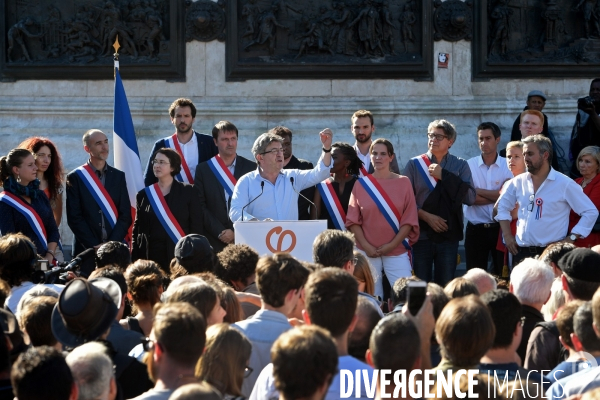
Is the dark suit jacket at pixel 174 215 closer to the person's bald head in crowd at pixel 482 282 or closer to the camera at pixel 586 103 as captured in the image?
the person's bald head in crowd at pixel 482 282

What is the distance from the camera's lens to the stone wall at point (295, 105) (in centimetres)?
1202

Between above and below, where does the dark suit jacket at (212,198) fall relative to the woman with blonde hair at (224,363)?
above

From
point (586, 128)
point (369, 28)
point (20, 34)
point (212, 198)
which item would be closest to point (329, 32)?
point (369, 28)

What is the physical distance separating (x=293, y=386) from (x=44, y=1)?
10.0 metres

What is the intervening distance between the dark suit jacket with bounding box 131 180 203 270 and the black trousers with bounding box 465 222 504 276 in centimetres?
270

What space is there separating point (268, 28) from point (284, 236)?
4755 mm

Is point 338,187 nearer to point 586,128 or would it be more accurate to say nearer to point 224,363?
point 586,128

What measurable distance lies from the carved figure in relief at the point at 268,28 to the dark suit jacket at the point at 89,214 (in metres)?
3.28

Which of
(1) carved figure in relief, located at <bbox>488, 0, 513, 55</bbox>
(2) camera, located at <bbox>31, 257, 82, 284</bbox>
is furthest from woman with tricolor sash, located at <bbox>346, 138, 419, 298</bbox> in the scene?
(1) carved figure in relief, located at <bbox>488, 0, 513, 55</bbox>

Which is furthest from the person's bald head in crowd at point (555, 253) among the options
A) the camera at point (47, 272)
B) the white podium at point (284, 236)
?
the camera at point (47, 272)

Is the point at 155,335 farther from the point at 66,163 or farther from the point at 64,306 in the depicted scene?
the point at 66,163

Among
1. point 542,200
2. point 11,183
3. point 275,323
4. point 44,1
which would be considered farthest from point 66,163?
point 275,323

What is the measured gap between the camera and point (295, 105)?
12070 millimetres

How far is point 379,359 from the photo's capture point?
3.99 meters
